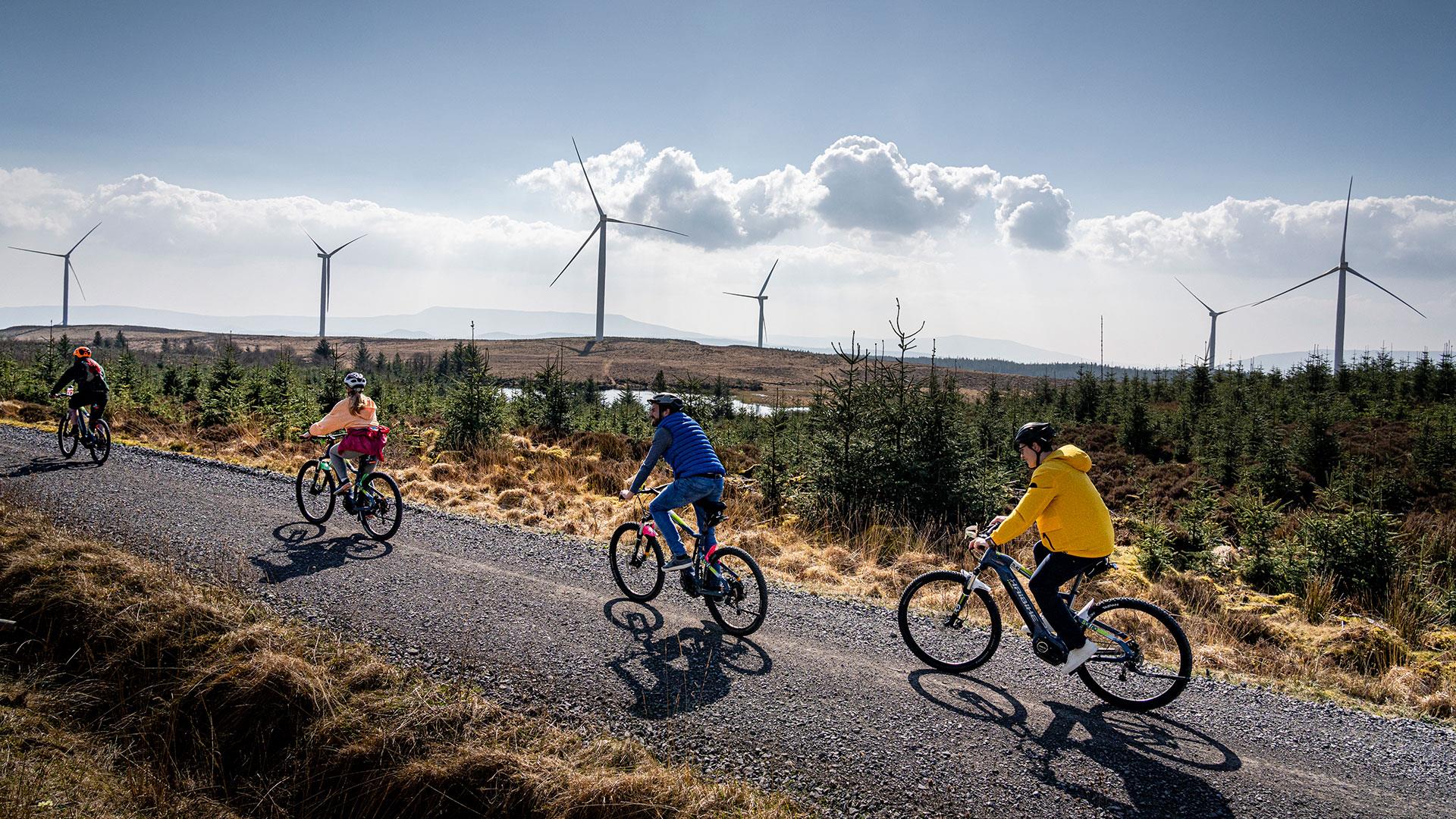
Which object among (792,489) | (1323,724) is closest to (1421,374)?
(792,489)

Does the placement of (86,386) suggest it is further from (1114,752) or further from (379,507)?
(1114,752)

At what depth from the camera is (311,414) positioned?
20750 millimetres

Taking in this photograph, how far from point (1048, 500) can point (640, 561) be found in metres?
4.60

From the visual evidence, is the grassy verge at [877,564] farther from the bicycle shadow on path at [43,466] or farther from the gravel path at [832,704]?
the bicycle shadow on path at [43,466]

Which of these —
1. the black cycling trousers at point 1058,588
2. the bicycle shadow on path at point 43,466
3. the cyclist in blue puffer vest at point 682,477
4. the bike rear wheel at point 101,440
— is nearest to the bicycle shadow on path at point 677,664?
the cyclist in blue puffer vest at point 682,477

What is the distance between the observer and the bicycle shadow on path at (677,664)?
20.2 ft

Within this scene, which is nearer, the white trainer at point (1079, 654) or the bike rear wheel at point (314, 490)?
the white trainer at point (1079, 654)

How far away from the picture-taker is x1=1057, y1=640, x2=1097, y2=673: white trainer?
6215 millimetres

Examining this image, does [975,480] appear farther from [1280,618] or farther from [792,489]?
[1280,618]

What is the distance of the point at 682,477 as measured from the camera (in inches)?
310

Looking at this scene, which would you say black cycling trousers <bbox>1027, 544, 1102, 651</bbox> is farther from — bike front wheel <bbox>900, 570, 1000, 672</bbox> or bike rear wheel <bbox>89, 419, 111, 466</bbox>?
bike rear wheel <bbox>89, 419, 111, 466</bbox>

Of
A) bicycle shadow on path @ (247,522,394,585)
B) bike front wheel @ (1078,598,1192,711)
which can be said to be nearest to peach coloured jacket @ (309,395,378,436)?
bicycle shadow on path @ (247,522,394,585)

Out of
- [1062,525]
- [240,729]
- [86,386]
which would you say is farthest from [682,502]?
[86,386]

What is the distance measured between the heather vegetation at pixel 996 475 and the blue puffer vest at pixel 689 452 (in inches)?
129
